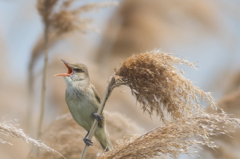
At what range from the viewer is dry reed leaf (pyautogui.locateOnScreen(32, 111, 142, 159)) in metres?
2.50

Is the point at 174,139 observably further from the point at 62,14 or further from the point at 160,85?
the point at 62,14

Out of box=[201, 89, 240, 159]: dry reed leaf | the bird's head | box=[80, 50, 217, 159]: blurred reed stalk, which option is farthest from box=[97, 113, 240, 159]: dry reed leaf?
the bird's head

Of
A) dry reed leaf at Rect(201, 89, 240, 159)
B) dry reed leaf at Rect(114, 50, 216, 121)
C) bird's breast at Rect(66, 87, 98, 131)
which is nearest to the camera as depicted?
dry reed leaf at Rect(114, 50, 216, 121)

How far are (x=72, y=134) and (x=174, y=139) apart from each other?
145cm

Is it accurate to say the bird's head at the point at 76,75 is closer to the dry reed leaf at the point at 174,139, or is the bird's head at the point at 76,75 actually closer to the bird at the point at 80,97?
the bird at the point at 80,97

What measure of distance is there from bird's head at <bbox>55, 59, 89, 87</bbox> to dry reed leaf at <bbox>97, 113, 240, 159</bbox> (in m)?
0.99

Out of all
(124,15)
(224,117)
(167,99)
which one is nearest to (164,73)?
(167,99)

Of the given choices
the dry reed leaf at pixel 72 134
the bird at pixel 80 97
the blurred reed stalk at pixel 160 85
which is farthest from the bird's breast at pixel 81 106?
the blurred reed stalk at pixel 160 85

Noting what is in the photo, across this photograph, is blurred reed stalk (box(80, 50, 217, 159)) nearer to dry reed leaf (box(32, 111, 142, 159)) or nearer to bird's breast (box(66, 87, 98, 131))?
bird's breast (box(66, 87, 98, 131))

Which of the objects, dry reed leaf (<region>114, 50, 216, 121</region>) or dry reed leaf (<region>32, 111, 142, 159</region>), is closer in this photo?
dry reed leaf (<region>114, 50, 216, 121</region>)

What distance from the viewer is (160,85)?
4.88 feet

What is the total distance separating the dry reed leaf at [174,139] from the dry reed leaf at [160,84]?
0.08m

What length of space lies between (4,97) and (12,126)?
157 inches

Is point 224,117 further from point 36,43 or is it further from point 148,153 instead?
point 36,43
